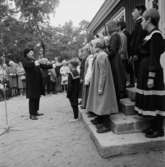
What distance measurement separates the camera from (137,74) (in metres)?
3.98

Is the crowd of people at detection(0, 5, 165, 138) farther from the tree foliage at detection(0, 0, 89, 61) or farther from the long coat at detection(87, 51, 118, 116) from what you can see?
the tree foliage at detection(0, 0, 89, 61)

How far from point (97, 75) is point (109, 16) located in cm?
546

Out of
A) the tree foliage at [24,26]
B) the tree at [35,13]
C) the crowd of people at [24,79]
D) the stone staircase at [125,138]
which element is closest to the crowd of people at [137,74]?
the stone staircase at [125,138]

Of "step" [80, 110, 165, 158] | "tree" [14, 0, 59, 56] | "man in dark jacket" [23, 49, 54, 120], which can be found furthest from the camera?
"tree" [14, 0, 59, 56]

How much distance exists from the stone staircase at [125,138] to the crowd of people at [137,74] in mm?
114

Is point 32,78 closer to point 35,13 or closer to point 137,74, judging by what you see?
point 137,74

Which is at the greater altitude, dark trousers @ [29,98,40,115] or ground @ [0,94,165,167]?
dark trousers @ [29,98,40,115]

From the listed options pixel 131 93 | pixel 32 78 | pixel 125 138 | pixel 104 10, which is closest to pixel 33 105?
pixel 32 78

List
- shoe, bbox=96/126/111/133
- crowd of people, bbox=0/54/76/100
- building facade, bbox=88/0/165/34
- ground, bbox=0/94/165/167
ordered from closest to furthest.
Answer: ground, bbox=0/94/165/167
shoe, bbox=96/126/111/133
building facade, bbox=88/0/165/34
crowd of people, bbox=0/54/76/100

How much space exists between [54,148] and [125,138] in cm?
113

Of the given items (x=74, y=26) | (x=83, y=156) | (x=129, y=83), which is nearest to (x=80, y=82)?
(x=129, y=83)

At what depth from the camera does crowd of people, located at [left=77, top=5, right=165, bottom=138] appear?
332 centimetres

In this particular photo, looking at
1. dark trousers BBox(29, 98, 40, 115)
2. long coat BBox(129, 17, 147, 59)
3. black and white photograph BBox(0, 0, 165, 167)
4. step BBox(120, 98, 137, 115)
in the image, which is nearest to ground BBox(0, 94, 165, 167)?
black and white photograph BBox(0, 0, 165, 167)

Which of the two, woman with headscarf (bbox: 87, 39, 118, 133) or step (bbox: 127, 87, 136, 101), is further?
step (bbox: 127, 87, 136, 101)
